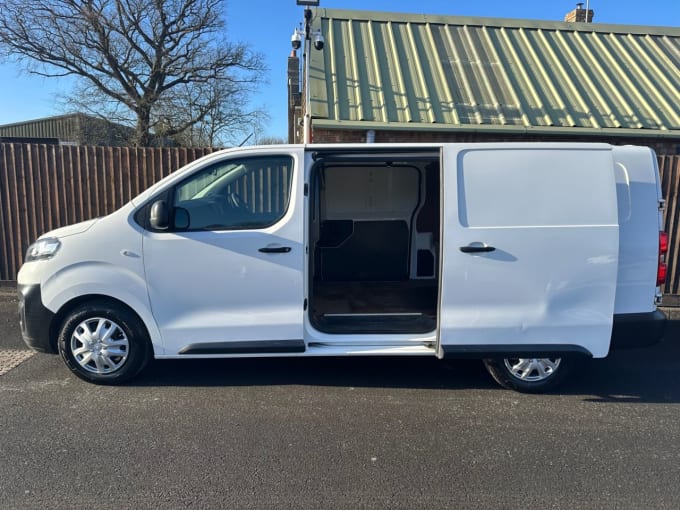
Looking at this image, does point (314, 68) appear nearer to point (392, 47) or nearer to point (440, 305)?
point (392, 47)

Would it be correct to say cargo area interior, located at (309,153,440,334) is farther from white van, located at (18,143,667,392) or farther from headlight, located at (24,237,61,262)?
headlight, located at (24,237,61,262)

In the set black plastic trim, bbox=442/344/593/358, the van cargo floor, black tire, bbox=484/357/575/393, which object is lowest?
black tire, bbox=484/357/575/393

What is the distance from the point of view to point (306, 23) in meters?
7.45

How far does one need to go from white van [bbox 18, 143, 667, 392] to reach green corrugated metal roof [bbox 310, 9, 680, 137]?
3878 millimetres

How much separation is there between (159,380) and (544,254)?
3343 millimetres

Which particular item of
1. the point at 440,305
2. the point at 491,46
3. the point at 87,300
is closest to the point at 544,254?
the point at 440,305

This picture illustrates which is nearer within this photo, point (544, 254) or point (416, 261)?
point (544, 254)

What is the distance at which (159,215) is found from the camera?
11.7 ft

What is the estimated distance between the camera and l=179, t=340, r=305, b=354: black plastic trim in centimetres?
374

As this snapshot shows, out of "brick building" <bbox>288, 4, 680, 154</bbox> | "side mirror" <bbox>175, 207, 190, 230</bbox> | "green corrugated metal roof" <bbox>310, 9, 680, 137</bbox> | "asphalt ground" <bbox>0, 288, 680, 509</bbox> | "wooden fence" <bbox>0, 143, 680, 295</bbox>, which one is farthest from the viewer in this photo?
"green corrugated metal roof" <bbox>310, 9, 680, 137</bbox>

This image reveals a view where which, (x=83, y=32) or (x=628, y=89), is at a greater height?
(x=83, y=32)

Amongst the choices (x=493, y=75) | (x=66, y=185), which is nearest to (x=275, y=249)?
(x=66, y=185)

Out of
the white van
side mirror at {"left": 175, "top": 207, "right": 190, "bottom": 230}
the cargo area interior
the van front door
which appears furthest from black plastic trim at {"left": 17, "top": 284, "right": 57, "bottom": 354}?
the cargo area interior

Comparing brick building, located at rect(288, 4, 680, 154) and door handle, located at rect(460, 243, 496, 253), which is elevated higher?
brick building, located at rect(288, 4, 680, 154)
